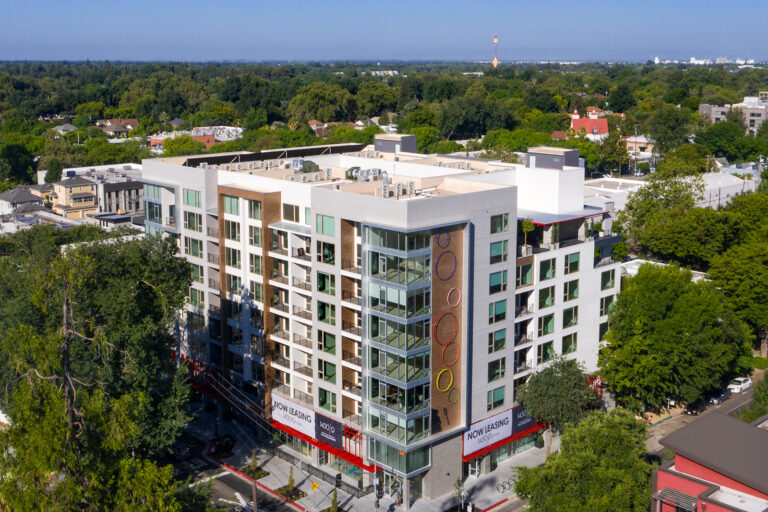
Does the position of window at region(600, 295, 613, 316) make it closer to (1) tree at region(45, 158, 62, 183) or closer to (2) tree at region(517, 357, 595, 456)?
(2) tree at region(517, 357, 595, 456)

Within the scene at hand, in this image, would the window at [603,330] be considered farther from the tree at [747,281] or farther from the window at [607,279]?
the tree at [747,281]

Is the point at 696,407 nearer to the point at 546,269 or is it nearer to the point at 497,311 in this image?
the point at 546,269

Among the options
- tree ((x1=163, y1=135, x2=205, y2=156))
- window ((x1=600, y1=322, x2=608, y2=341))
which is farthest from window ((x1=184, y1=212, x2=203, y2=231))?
tree ((x1=163, y1=135, x2=205, y2=156))

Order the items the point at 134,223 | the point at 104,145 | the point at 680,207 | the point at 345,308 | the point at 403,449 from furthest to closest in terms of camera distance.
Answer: the point at 104,145
the point at 134,223
the point at 680,207
the point at 345,308
the point at 403,449

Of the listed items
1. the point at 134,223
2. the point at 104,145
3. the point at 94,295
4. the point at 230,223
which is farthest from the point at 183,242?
the point at 104,145

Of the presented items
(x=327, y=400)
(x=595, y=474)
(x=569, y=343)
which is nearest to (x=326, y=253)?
(x=327, y=400)

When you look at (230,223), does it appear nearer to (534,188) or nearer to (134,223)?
(534,188)

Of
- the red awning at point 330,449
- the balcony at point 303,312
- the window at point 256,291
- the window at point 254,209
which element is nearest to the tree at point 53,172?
the window at point 256,291
